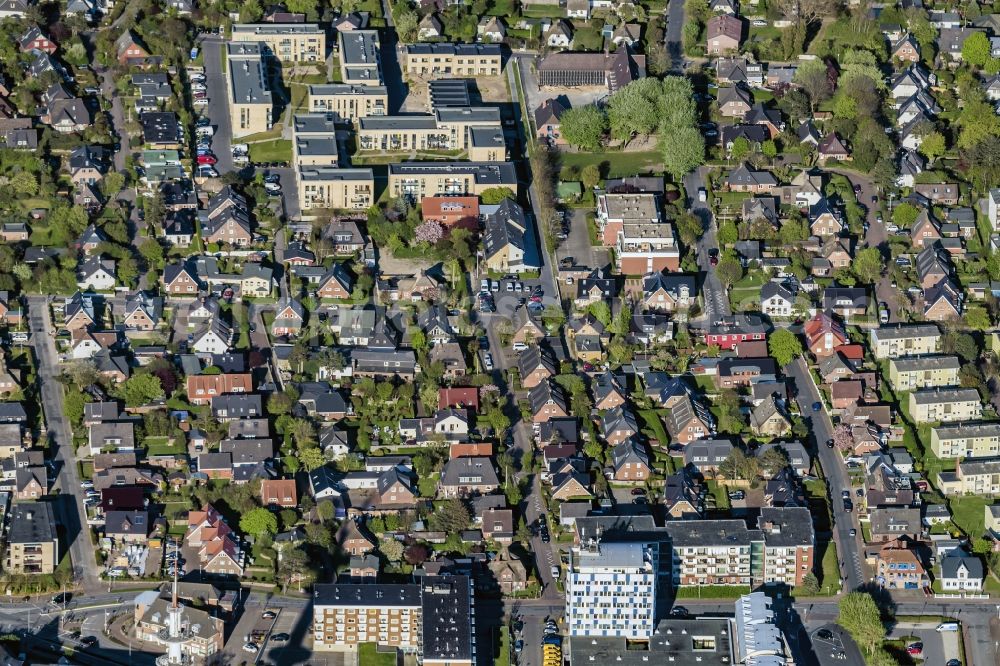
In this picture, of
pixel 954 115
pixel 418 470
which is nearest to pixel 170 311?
pixel 418 470

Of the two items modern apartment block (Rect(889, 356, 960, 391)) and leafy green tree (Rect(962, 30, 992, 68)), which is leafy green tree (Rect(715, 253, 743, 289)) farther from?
leafy green tree (Rect(962, 30, 992, 68))

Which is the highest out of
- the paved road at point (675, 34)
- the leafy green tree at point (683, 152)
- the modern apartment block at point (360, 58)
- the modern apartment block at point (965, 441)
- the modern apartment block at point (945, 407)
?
the paved road at point (675, 34)

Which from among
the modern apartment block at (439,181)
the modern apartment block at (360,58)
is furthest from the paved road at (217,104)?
the modern apartment block at (439,181)

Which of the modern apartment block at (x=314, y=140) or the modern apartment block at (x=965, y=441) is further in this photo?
the modern apartment block at (x=314, y=140)

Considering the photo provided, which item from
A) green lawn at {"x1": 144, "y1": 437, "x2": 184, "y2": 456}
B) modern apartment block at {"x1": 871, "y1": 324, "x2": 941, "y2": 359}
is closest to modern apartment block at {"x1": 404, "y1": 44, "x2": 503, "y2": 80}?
modern apartment block at {"x1": 871, "y1": 324, "x2": 941, "y2": 359}

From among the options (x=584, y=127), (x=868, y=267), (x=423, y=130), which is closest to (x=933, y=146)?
(x=868, y=267)

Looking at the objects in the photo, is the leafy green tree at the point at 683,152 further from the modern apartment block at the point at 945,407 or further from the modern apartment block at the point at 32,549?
the modern apartment block at the point at 32,549
